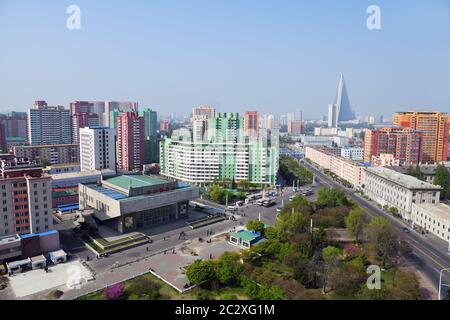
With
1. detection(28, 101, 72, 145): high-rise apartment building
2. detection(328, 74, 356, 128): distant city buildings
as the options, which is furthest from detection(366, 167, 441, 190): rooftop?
detection(328, 74, 356, 128): distant city buildings

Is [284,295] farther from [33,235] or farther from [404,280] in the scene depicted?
[33,235]

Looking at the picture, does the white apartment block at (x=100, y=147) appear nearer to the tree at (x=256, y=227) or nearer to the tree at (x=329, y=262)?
the tree at (x=256, y=227)

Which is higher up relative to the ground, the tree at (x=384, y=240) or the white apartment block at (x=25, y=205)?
the white apartment block at (x=25, y=205)

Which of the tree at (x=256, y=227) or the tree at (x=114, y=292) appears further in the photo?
the tree at (x=256, y=227)

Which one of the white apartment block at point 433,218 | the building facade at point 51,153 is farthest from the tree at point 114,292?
the building facade at point 51,153

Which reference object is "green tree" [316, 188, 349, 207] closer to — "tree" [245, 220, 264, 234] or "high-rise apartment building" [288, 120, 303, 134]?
"tree" [245, 220, 264, 234]

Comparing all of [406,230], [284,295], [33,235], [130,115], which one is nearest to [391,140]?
[406,230]

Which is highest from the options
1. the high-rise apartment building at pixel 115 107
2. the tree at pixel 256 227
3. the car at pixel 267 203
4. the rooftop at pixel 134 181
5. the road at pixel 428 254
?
the high-rise apartment building at pixel 115 107
